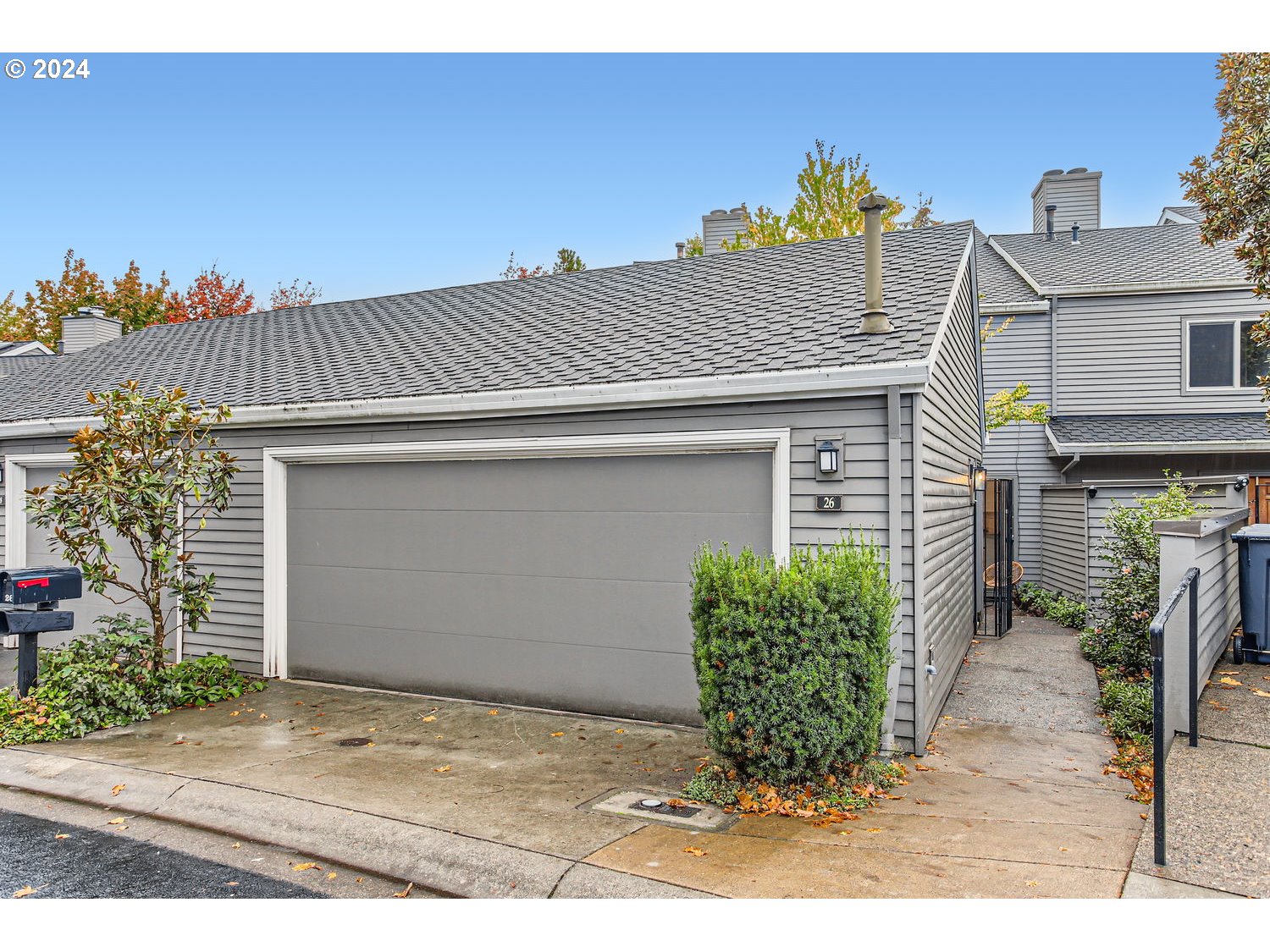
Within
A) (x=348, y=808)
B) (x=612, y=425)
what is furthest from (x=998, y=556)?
(x=348, y=808)

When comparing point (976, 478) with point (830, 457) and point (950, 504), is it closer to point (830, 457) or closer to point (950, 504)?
point (950, 504)

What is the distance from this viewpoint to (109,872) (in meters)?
4.35

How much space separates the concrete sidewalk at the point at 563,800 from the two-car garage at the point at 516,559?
0.41 meters

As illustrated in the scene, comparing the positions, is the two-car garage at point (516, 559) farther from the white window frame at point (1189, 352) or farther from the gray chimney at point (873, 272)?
the white window frame at point (1189, 352)

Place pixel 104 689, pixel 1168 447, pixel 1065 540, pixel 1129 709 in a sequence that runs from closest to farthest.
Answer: pixel 1129 709 < pixel 104 689 < pixel 1065 540 < pixel 1168 447

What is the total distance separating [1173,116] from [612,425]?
13007 mm

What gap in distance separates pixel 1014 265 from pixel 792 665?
15044 mm

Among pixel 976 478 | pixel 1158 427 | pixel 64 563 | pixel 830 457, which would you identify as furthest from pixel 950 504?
pixel 64 563

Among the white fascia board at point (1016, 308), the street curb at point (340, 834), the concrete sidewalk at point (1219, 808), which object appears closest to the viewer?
the concrete sidewalk at point (1219, 808)

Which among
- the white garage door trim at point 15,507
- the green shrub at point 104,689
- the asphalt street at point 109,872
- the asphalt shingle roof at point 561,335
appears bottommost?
the asphalt street at point 109,872

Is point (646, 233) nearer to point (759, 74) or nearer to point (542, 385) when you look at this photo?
point (759, 74)

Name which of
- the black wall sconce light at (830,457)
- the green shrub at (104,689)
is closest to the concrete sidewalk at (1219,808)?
the black wall sconce light at (830,457)

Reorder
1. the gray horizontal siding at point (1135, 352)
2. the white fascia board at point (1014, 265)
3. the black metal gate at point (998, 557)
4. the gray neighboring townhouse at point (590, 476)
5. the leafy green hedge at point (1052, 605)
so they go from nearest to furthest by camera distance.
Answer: the gray neighboring townhouse at point (590, 476) → the black metal gate at point (998, 557) → the leafy green hedge at point (1052, 605) → the gray horizontal siding at point (1135, 352) → the white fascia board at point (1014, 265)

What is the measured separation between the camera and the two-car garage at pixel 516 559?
22.7ft
